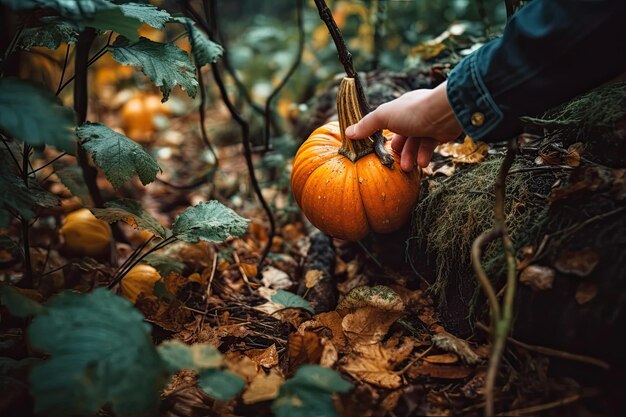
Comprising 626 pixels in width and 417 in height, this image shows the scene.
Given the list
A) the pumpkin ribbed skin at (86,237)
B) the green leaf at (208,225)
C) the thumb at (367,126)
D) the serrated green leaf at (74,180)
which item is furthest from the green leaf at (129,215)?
the thumb at (367,126)

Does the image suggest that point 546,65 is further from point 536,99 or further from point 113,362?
point 113,362

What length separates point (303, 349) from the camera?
140cm

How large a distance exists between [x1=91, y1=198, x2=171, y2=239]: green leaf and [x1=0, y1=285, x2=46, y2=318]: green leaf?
383 millimetres

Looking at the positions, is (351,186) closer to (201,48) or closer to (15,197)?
(201,48)

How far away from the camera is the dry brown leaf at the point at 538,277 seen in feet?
4.08

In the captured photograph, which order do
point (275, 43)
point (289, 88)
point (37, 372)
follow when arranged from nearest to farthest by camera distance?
point (37, 372) → point (289, 88) → point (275, 43)

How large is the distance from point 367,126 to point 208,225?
2.01ft

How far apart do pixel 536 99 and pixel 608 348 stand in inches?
25.8

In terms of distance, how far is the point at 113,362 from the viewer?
3.25 feet

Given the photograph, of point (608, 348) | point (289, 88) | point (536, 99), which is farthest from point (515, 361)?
point (289, 88)

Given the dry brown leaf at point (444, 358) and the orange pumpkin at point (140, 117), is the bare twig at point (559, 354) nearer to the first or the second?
the dry brown leaf at point (444, 358)

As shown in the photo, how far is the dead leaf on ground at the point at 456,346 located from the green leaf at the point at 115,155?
1034 mm

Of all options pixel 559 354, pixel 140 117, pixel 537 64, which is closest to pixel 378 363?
pixel 559 354

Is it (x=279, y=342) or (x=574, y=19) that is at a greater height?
(x=574, y=19)
